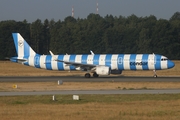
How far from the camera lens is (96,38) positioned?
5192 inches

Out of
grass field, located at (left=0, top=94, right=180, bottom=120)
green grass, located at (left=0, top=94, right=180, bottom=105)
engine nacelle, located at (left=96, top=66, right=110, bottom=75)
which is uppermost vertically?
engine nacelle, located at (left=96, top=66, right=110, bottom=75)

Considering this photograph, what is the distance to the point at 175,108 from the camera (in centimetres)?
2702

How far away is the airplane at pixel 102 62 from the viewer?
5878 centimetres

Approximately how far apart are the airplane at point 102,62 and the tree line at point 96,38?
61.7m

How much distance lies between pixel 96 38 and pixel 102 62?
235ft

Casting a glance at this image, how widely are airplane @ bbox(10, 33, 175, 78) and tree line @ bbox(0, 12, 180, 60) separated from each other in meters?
61.7

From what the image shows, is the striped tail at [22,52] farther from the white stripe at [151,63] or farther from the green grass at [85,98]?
the green grass at [85,98]

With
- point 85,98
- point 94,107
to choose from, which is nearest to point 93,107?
point 94,107

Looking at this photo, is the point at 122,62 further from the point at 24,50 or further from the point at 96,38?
the point at 96,38

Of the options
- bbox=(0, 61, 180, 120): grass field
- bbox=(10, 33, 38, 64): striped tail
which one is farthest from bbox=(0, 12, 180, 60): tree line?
bbox=(0, 61, 180, 120): grass field

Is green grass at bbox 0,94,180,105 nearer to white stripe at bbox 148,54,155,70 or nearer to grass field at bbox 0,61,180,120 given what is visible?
grass field at bbox 0,61,180,120

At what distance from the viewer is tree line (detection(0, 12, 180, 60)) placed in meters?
125

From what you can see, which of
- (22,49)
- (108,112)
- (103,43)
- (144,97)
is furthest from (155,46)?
(108,112)

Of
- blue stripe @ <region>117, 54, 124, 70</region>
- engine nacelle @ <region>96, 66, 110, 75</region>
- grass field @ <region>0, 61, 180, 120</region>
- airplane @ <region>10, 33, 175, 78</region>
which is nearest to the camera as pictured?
grass field @ <region>0, 61, 180, 120</region>
